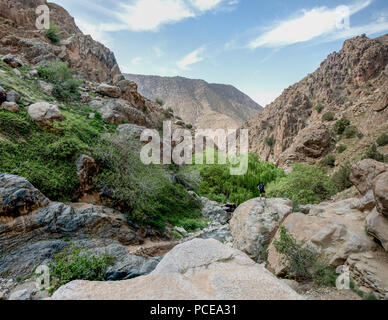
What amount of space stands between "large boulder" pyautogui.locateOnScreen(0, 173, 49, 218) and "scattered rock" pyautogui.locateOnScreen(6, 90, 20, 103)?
6.21 metres

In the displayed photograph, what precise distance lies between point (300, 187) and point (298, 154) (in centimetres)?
1277

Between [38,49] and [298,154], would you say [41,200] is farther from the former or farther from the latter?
[298,154]

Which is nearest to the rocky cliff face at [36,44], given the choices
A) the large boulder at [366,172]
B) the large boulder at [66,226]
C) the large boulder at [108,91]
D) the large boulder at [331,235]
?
the large boulder at [108,91]

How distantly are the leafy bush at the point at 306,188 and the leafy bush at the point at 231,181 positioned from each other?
314 inches

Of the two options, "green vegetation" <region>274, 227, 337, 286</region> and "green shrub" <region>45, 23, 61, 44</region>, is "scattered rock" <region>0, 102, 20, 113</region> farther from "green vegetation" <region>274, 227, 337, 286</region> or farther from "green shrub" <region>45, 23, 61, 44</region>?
"green shrub" <region>45, 23, 61, 44</region>

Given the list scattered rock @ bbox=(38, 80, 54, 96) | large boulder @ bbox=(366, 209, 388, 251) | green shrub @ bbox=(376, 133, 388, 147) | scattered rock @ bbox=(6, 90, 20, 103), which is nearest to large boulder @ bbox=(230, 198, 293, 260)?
large boulder @ bbox=(366, 209, 388, 251)

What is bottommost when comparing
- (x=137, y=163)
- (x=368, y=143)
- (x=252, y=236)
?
(x=252, y=236)

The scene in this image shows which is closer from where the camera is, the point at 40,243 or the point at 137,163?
the point at 40,243

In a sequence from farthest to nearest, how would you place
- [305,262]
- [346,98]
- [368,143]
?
[346,98] → [368,143] → [305,262]

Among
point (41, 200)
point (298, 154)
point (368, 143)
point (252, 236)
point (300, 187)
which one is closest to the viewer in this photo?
point (41, 200)

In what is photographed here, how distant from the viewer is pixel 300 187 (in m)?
14.8

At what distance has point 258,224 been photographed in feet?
30.5

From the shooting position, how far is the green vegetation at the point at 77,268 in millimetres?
5246
